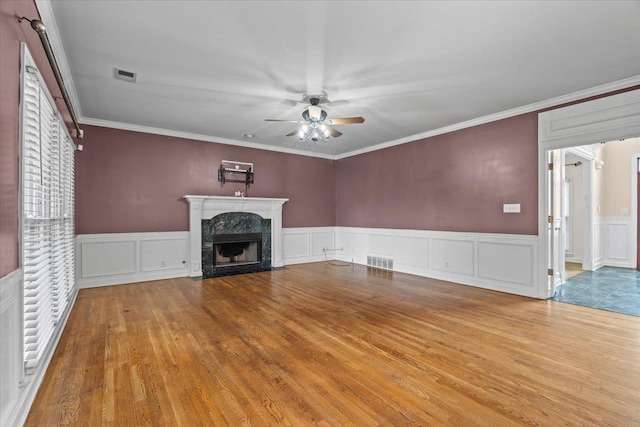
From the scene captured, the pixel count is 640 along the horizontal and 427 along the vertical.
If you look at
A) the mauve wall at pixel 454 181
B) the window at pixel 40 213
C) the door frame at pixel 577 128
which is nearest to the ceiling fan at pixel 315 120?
the window at pixel 40 213

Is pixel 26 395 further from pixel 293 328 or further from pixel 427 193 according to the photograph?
pixel 427 193

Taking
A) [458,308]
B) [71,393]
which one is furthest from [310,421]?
[458,308]

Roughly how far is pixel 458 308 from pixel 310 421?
2822 millimetres

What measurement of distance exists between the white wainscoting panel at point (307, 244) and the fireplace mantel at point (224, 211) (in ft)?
1.17

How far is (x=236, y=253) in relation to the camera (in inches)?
259

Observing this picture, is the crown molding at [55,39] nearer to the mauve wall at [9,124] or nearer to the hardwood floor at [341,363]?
the mauve wall at [9,124]

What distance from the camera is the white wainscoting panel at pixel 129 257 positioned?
4.99m

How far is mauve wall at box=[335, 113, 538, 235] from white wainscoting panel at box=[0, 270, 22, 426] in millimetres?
5602

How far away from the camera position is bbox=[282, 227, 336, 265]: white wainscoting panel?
7246 mm

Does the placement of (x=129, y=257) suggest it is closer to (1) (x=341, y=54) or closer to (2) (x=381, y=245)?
(1) (x=341, y=54)

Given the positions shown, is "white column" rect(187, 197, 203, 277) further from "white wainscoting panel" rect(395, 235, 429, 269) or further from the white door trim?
the white door trim

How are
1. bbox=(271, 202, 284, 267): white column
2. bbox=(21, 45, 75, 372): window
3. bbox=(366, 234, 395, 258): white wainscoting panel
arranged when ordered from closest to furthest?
bbox=(21, 45, 75, 372): window
bbox=(366, 234, 395, 258): white wainscoting panel
bbox=(271, 202, 284, 267): white column

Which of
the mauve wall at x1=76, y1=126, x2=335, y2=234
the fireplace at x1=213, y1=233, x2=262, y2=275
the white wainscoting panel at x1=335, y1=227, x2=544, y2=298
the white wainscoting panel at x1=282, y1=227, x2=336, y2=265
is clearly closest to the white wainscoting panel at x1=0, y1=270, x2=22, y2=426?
the mauve wall at x1=76, y1=126, x2=335, y2=234

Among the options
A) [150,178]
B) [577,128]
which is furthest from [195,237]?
[577,128]
